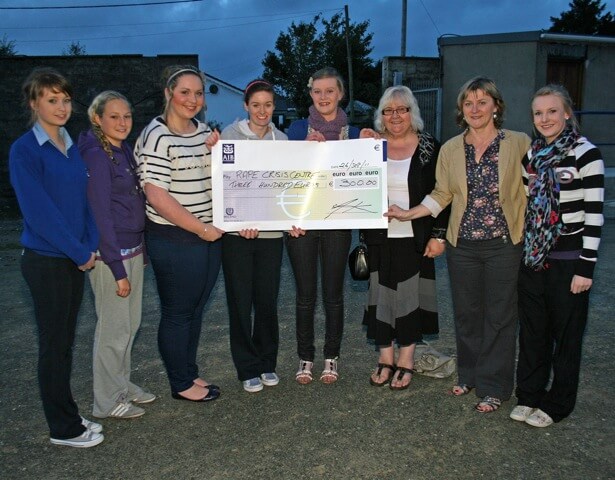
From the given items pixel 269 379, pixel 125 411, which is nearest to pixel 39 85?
pixel 125 411

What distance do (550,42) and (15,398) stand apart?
1668 centimetres

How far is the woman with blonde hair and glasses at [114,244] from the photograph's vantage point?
347cm

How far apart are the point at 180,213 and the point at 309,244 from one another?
1.04 meters

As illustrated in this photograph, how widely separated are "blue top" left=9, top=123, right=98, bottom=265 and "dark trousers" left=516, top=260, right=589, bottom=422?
8.89 feet

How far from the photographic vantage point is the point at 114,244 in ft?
11.5

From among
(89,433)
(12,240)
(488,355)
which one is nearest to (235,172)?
(89,433)

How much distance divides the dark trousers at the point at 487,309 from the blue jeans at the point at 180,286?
1710 millimetres

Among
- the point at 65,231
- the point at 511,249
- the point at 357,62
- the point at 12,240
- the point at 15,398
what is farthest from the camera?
the point at 357,62

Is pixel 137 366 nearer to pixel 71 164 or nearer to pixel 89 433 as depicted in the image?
pixel 89 433

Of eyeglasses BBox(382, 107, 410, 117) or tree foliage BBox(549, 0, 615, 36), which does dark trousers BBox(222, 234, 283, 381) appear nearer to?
eyeglasses BBox(382, 107, 410, 117)

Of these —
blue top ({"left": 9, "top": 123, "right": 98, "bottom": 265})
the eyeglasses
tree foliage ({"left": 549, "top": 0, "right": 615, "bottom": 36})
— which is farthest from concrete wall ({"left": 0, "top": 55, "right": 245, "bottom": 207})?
tree foliage ({"left": 549, "top": 0, "right": 615, "bottom": 36})

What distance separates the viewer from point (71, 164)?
3279 mm

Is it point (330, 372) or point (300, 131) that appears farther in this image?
point (330, 372)

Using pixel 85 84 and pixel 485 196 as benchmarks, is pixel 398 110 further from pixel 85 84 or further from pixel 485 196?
pixel 85 84
